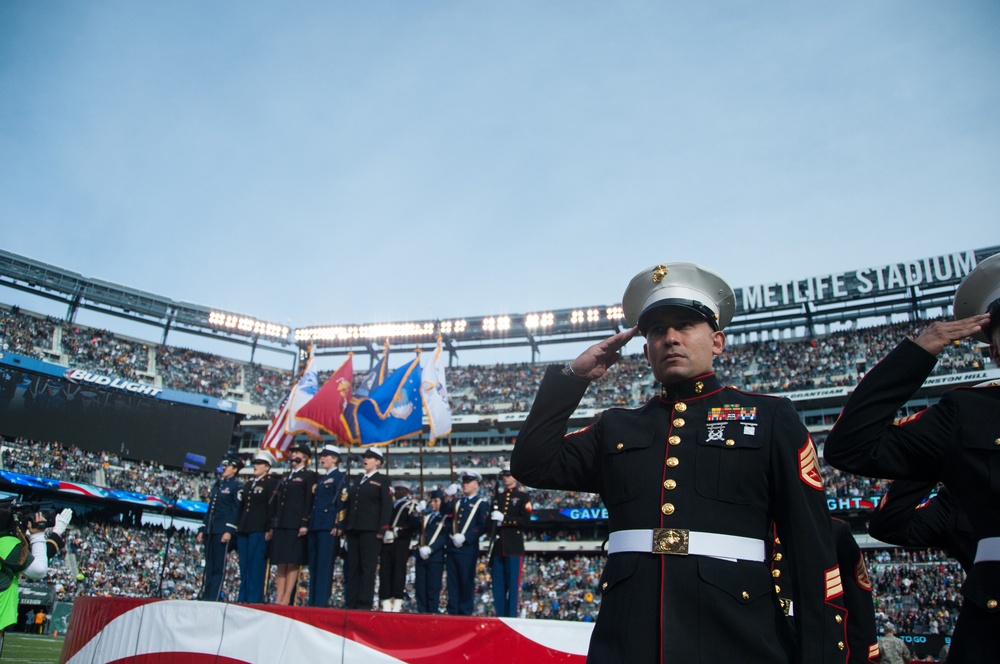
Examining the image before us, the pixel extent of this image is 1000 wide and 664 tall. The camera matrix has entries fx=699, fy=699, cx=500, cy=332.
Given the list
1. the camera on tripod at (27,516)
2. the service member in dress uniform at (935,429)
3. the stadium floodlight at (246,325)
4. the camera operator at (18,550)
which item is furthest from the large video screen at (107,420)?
the service member in dress uniform at (935,429)

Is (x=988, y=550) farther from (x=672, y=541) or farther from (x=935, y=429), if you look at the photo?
(x=672, y=541)

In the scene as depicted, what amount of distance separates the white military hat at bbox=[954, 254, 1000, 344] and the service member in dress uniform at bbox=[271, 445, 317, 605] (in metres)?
9.49

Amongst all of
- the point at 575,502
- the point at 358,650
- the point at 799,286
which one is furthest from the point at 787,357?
the point at 358,650

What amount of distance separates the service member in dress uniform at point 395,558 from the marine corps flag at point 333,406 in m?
3.69

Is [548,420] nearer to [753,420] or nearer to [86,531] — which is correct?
[753,420]

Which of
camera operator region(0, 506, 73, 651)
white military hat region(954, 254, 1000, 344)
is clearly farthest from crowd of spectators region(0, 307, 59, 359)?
white military hat region(954, 254, 1000, 344)

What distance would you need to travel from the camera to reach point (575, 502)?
36.6 meters

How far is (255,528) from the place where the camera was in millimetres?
10898

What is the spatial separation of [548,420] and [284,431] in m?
14.0

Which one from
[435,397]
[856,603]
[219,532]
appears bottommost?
[856,603]

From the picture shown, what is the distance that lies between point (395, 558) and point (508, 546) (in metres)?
2.28

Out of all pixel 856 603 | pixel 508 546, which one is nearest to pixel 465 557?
pixel 508 546

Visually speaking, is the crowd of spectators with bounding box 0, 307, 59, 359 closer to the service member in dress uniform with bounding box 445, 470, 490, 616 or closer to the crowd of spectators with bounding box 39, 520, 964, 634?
the crowd of spectators with bounding box 39, 520, 964, 634

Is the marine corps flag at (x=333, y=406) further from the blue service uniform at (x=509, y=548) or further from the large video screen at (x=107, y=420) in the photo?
the large video screen at (x=107, y=420)
